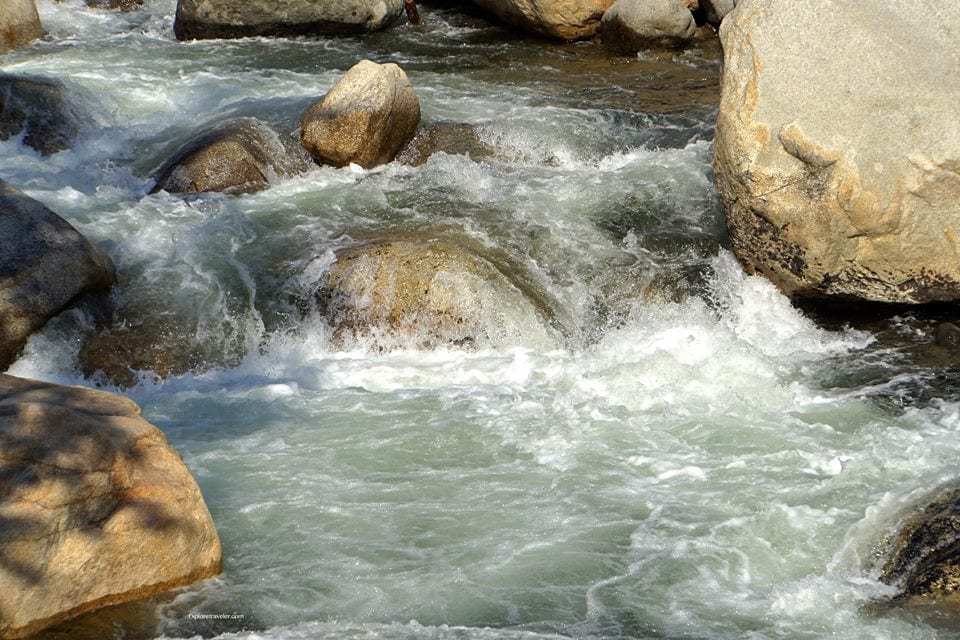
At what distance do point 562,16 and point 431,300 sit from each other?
7.71 metres

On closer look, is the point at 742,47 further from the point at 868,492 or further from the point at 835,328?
the point at 868,492

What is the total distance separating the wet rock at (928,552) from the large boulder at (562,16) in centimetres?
1036

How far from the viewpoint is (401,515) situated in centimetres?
610

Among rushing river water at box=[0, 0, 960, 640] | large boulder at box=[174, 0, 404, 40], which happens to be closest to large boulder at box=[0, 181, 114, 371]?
rushing river water at box=[0, 0, 960, 640]

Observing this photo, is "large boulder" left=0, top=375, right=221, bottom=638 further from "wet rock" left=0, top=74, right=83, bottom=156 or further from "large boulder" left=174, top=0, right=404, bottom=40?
"large boulder" left=174, top=0, right=404, bottom=40

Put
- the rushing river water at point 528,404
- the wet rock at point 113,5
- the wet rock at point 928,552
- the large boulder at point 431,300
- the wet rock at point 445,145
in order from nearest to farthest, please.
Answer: the wet rock at point 928,552, the rushing river water at point 528,404, the large boulder at point 431,300, the wet rock at point 445,145, the wet rock at point 113,5

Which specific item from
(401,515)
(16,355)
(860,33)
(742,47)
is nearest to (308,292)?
(16,355)

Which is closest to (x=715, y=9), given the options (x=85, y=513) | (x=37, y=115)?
(x=37, y=115)

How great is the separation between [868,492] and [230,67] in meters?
9.89

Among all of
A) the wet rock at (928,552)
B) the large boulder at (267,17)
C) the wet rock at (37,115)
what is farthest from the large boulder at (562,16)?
the wet rock at (928,552)

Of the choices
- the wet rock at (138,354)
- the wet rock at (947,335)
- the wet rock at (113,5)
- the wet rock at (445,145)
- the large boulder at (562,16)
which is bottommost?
the wet rock at (138,354)

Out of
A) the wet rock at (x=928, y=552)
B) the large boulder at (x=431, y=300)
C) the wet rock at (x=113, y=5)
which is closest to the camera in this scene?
the wet rock at (x=928, y=552)

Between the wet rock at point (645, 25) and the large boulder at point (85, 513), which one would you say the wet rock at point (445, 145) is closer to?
the wet rock at point (645, 25)

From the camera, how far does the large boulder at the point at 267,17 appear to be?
14.9m
